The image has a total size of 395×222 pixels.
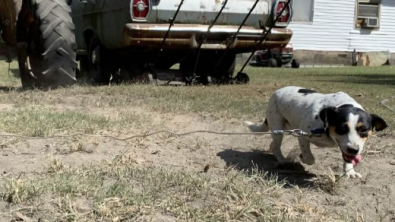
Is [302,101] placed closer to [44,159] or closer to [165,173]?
[165,173]

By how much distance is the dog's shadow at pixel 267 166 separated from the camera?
443 cm

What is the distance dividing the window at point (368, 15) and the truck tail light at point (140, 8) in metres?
20.1

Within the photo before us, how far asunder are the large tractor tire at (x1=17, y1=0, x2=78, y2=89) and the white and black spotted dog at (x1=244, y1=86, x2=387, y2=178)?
149 inches

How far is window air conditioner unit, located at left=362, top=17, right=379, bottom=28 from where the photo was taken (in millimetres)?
27509

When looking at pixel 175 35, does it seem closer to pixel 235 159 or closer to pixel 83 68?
pixel 83 68

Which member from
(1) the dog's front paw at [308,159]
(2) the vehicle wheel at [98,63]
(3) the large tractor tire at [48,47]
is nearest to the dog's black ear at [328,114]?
(1) the dog's front paw at [308,159]

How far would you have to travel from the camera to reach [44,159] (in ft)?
13.8

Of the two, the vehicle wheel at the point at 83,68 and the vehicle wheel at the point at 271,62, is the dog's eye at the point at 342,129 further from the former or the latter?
the vehicle wheel at the point at 271,62

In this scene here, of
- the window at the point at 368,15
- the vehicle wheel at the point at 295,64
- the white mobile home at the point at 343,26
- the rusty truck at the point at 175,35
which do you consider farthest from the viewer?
the window at the point at 368,15

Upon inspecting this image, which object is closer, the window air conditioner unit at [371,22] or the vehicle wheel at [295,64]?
the vehicle wheel at [295,64]

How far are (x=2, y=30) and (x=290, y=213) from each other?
19.9ft

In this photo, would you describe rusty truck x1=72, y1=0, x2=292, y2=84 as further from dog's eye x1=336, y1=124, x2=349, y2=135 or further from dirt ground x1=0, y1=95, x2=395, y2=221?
dog's eye x1=336, y1=124, x2=349, y2=135

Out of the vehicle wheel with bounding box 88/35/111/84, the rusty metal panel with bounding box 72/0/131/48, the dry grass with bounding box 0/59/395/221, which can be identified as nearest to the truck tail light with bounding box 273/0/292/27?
the rusty metal panel with bounding box 72/0/131/48

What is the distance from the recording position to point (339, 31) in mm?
27094
